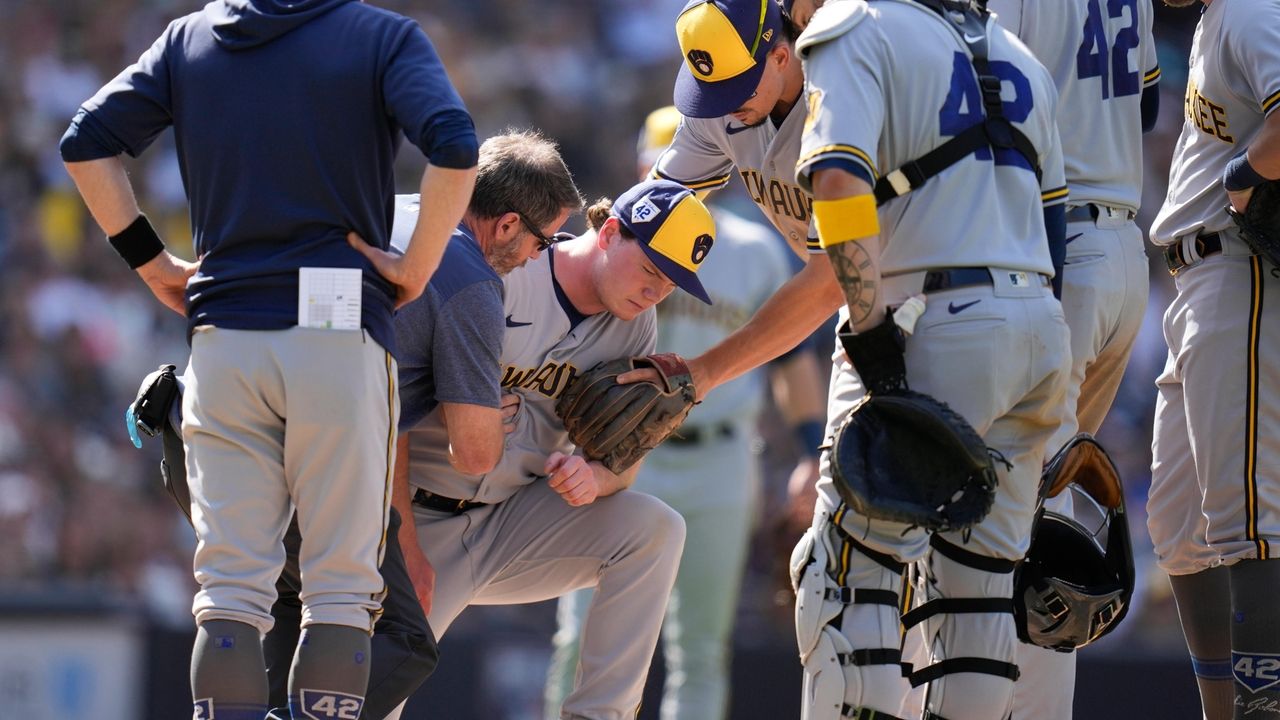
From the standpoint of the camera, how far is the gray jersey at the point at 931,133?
3900 millimetres

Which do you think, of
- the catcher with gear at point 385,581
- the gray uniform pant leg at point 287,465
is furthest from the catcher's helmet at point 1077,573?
the gray uniform pant leg at point 287,465

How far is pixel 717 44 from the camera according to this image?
452 centimetres

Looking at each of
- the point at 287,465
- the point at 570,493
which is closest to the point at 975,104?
the point at 570,493

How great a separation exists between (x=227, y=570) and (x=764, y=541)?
25.5 ft

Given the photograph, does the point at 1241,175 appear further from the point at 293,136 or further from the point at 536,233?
the point at 293,136

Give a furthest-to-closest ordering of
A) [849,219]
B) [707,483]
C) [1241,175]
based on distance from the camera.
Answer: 1. [707,483]
2. [1241,175]
3. [849,219]

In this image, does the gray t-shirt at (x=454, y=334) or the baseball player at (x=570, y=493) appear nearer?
the gray t-shirt at (x=454, y=334)

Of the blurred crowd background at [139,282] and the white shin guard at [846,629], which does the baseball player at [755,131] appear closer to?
the white shin guard at [846,629]

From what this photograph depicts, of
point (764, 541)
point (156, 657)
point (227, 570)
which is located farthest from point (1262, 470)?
point (764, 541)

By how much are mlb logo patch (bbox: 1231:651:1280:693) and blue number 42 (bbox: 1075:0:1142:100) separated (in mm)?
1777

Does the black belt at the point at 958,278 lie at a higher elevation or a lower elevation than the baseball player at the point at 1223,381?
higher

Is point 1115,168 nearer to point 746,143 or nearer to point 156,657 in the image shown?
point 746,143

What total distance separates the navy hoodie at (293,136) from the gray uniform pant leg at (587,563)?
1074mm

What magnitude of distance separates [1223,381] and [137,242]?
3.23 meters
